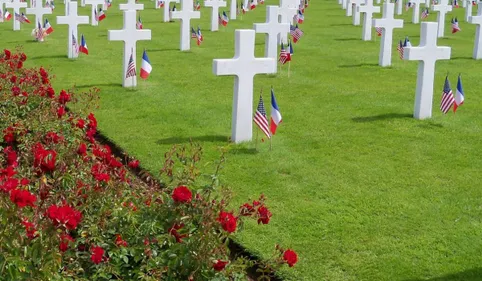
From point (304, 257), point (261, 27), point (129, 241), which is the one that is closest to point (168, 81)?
point (261, 27)

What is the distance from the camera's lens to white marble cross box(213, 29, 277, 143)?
10695 millimetres

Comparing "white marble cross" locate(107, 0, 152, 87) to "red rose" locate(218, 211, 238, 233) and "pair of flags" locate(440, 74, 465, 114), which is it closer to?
"pair of flags" locate(440, 74, 465, 114)

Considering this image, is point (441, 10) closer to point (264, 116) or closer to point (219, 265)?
point (264, 116)

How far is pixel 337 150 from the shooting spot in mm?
10688

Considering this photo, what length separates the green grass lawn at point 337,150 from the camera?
714 cm

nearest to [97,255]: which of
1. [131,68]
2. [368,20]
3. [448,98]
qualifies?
[448,98]

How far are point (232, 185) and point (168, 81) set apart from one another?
7807 millimetres

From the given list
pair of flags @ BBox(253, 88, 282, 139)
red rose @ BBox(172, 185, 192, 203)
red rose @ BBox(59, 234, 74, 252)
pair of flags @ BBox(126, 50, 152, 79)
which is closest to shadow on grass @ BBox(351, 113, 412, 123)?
pair of flags @ BBox(253, 88, 282, 139)

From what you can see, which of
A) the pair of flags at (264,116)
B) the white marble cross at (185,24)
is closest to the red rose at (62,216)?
the pair of flags at (264,116)

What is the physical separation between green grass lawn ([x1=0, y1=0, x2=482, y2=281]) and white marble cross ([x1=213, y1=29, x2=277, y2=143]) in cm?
29

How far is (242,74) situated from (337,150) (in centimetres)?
167

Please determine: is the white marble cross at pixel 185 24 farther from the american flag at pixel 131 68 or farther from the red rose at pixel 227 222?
the red rose at pixel 227 222

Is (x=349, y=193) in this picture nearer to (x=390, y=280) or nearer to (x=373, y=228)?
(x=373, y=228)

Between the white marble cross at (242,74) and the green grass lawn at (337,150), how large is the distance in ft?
0.94
